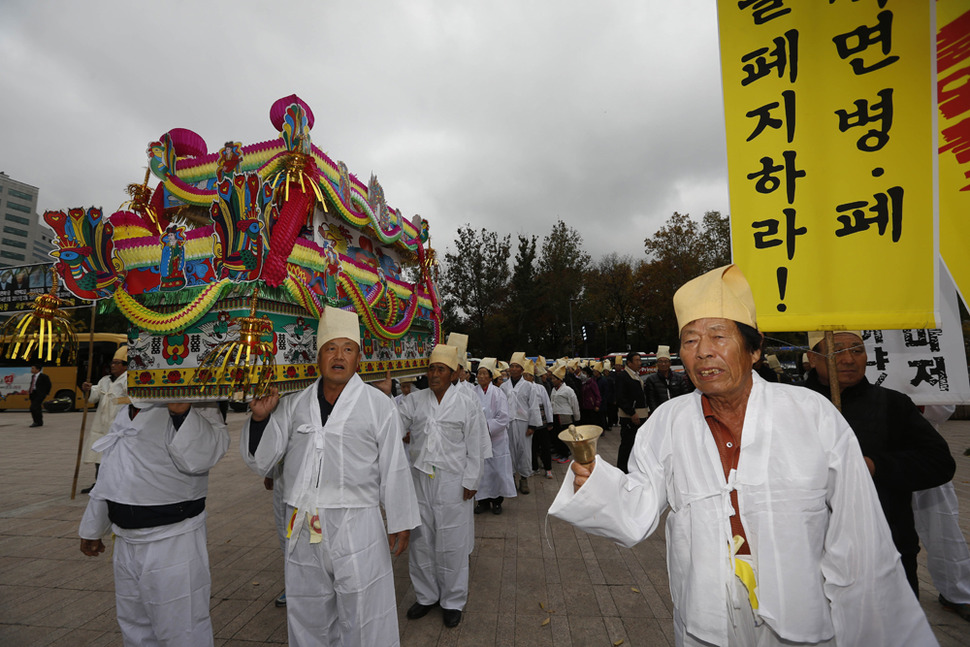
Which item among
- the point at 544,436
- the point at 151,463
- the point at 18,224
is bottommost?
the point at 544,436

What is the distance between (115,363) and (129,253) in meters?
4.55

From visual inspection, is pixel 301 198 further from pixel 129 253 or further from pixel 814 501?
pixel 814 501

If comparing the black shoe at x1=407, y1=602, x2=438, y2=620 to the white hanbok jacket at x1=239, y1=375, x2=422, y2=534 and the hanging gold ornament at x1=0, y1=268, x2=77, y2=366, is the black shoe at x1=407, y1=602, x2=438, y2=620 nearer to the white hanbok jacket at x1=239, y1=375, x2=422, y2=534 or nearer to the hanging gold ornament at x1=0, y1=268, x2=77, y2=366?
the white hanbok jacket at x1=239, y1=375, x2=422, y2=534

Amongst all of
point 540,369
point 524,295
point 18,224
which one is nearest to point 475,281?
point 524,295

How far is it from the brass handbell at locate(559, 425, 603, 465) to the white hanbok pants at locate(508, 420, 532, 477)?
581 centimetres

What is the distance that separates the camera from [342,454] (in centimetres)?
249

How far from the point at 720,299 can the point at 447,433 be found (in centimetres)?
282

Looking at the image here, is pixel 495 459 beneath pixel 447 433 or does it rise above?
beneath

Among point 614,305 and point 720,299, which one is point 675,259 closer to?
point 614,305

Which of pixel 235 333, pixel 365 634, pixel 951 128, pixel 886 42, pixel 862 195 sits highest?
pixel 886 42

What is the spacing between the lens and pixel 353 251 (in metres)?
3.79

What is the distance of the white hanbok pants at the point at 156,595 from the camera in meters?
2.43

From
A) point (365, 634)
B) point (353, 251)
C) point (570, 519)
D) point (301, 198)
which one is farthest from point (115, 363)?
point (570, 519)

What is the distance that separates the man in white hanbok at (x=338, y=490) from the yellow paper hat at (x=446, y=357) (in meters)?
1.34
